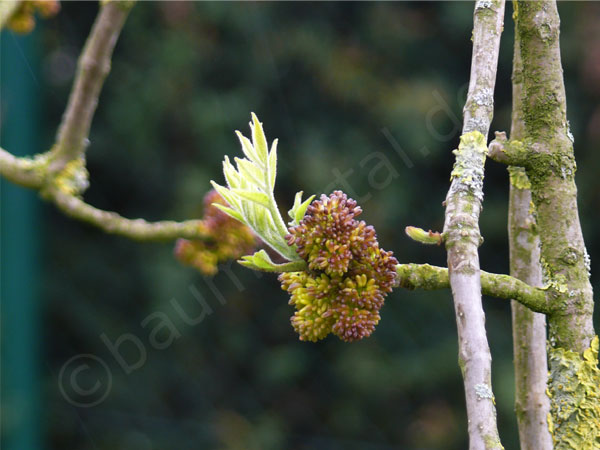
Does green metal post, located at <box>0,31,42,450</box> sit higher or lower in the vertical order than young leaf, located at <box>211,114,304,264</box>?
higher

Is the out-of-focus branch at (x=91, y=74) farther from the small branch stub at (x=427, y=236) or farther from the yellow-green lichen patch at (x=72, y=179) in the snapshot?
the small branch stub at (x=427, y=236)

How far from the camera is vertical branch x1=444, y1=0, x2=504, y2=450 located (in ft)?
0.95

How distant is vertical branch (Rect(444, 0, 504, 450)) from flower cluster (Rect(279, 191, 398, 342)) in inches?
2.3

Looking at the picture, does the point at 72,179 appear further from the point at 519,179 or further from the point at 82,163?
the point at 519,179

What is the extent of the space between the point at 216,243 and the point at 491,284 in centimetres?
55

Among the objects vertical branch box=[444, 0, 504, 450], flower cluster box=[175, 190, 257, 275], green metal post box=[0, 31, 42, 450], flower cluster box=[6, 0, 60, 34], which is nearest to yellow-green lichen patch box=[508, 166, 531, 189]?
vertical branch box=[444, 0, 504, 450]

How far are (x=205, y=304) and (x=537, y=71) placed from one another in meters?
2.56

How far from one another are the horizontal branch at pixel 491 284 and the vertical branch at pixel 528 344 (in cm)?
8

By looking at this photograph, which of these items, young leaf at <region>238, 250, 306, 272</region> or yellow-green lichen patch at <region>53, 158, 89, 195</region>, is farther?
yellow-green lichen patch at <region>53, 158, 89, 195</region>

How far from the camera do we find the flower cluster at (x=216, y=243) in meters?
0.88

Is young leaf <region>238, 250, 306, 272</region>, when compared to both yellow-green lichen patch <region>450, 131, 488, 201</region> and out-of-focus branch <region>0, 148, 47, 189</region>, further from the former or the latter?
out-of-focus branch <region>0, 148, 47, 189</region>

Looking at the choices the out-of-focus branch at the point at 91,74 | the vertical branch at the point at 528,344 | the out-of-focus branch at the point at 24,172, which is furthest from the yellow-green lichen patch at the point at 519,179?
the out-of-focus branch at the point at 24,172

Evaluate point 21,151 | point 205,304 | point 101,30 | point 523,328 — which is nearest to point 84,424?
point 205,304

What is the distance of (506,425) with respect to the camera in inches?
103
